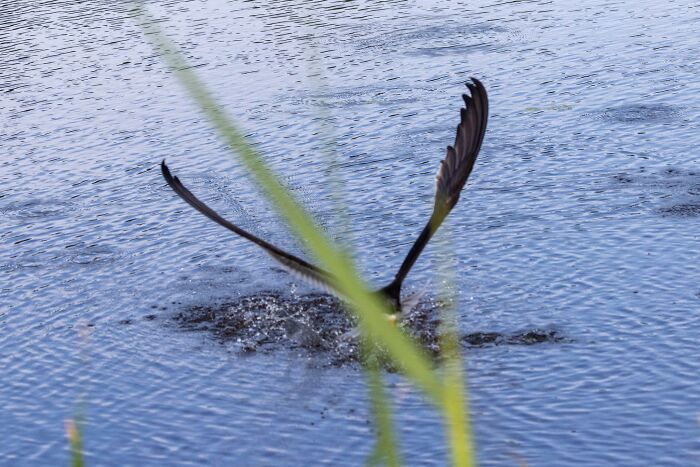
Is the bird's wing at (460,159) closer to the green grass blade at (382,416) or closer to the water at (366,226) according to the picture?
the water at (366,226)

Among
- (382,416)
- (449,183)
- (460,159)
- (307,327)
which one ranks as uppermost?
(382,416)

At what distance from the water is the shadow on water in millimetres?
176

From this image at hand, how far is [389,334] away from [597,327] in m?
9.73

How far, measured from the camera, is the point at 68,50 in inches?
982

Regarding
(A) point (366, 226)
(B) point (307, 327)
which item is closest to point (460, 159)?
(B) point (307, 327)

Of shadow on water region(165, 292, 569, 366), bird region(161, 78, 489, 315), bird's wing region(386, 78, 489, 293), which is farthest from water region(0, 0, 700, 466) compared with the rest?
bird's wing region(386, 78, 489, 293)

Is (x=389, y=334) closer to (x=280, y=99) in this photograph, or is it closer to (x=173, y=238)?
(x=173, y=238)

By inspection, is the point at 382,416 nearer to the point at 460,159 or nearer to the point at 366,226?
the point at 460,159

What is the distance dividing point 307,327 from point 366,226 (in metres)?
2.42

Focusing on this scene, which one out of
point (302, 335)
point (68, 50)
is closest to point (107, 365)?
point (302, 335)

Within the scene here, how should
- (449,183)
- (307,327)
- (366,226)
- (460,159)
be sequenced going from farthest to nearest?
1. (366,226)
2. (307,327)
3. (460,159)
4. (449,183)

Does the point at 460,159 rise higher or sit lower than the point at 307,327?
higher

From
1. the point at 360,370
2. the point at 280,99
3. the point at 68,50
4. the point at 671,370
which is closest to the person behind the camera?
the point at 671,370

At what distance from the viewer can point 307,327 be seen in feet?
38.1
